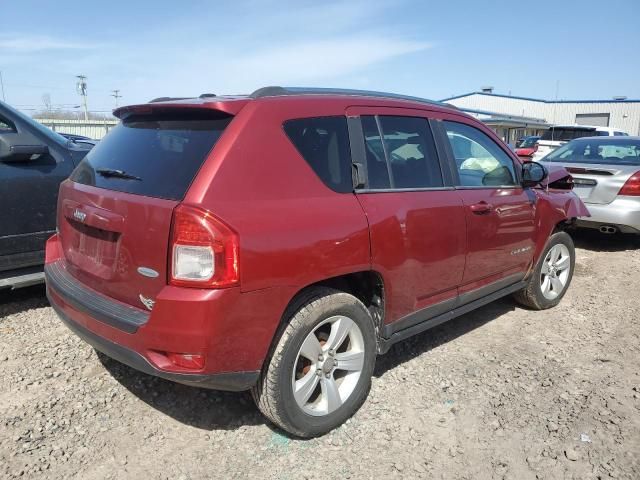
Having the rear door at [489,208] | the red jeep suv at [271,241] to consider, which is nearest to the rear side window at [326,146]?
the red jeep suv at [271,241]

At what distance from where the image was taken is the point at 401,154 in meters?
3.24

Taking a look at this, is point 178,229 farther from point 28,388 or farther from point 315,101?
point 28,388

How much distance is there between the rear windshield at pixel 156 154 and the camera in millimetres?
2475

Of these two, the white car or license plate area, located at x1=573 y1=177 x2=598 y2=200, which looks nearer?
license plate area, located at x1=573 y1=177 x2=598 y2=200

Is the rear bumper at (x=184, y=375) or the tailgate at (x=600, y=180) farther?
the tailgate at (x=600, y=180)

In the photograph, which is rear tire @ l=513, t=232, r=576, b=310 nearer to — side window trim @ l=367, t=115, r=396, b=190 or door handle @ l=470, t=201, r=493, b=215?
door handle @ l=470, t=201, r=493, b=215

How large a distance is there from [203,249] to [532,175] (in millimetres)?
2954

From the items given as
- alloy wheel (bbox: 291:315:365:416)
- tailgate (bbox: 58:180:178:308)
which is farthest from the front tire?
tailgate (bbox: 58:180:178:308)

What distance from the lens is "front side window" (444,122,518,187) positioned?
3.72 metres

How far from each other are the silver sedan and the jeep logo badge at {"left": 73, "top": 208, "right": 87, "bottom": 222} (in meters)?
5.22

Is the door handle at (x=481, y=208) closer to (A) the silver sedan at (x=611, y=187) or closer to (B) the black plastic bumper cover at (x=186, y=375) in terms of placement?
(B) the black plastic bumper cover at (x=186, y=375)

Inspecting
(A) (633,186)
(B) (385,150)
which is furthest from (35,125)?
(A) (633,186)

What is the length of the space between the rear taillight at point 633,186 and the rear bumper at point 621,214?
65 mm

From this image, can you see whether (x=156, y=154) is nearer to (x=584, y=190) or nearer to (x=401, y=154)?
(x=401, y=154)
